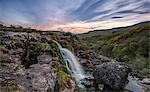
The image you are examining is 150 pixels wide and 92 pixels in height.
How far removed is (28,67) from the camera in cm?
1070

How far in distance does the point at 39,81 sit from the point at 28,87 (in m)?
0.61

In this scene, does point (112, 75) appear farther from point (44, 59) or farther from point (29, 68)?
point (29, 68)

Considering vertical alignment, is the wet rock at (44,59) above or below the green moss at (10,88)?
above

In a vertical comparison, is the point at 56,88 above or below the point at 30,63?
below

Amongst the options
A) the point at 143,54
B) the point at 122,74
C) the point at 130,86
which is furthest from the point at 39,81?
the point at 143,54

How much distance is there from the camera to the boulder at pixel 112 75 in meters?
22.2

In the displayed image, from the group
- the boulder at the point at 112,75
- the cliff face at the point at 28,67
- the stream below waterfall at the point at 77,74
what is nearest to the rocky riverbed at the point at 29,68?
the cliff face at the point at 28,67

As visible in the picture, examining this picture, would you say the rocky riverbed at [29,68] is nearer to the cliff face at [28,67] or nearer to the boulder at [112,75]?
the cliff face at [28,67]

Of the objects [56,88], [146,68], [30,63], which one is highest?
[30,63]

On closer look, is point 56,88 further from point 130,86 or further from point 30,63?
point 130,86

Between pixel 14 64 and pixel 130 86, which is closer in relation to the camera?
pixel 14 64

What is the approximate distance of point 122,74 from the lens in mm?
22500

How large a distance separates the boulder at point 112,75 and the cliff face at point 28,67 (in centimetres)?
982

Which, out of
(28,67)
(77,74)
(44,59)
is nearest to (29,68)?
(28,67)
